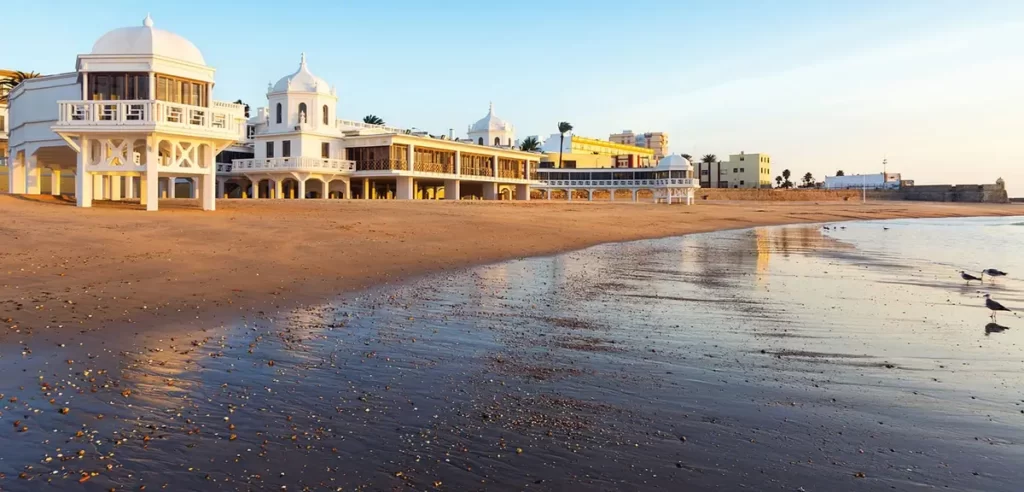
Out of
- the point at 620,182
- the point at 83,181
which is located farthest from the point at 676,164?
the point at 83,181

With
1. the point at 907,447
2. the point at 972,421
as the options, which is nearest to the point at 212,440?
the point at 907,447

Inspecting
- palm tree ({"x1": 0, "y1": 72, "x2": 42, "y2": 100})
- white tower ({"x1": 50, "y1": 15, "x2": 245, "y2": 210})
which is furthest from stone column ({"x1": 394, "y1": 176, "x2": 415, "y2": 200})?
white tower ({"x1": 50, "y1": 15, "x2": 245, "y2": 210})

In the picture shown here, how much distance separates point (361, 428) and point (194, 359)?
9.74ft

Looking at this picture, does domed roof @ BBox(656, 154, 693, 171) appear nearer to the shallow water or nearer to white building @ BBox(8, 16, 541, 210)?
white building @ BBox(8, 16, 541, 210)

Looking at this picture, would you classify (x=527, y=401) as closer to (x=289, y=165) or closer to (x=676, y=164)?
(x=289, y=165)

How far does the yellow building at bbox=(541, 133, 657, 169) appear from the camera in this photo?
110m

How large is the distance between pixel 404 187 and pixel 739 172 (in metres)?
97.8

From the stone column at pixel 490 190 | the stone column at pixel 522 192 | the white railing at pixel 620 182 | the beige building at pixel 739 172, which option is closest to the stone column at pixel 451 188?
the stone column at pixel 490 190

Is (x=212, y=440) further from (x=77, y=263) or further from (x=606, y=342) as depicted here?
(x=77, y=263)

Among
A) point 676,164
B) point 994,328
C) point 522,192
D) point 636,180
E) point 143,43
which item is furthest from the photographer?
point 636,180

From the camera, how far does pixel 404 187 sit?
59969 mm

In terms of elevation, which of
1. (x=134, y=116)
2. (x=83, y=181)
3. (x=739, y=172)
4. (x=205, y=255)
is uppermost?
(x=739, y=172)

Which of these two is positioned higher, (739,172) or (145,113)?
(739,172)

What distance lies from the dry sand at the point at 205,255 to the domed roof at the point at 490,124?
53842mm
